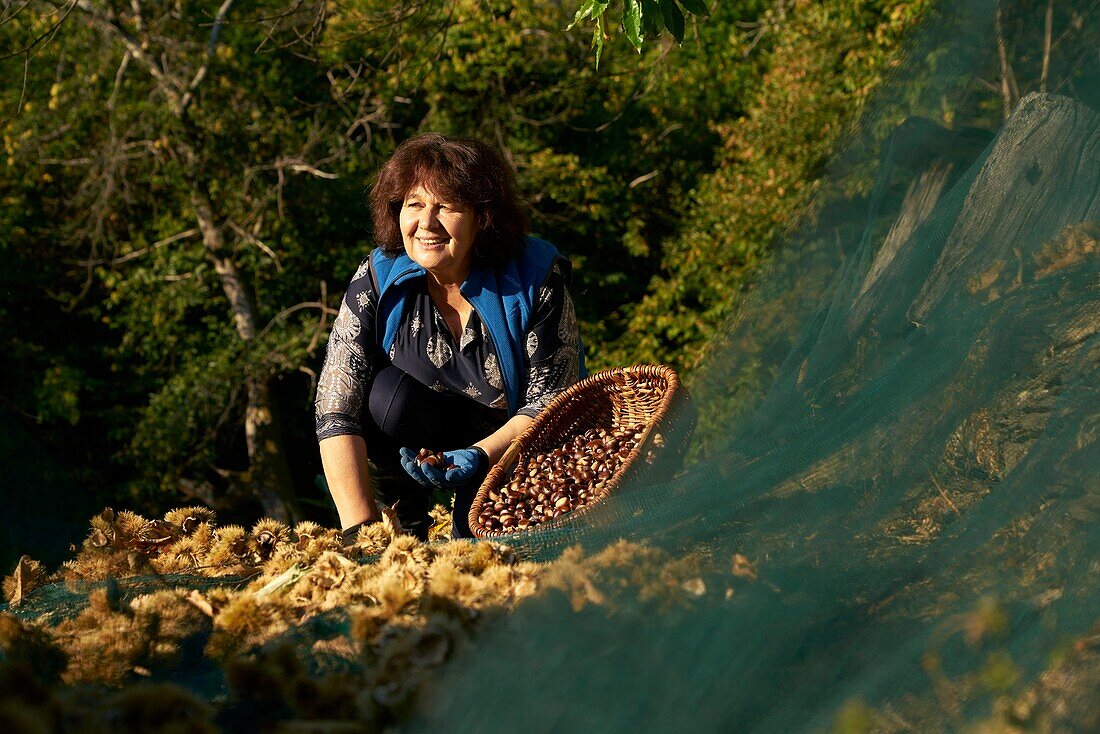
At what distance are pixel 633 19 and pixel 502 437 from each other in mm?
987

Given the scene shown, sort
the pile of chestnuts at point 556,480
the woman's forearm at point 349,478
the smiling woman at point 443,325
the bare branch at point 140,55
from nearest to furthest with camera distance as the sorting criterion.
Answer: the pile of chestnuts at point 556,480 < the woman's forearm at point 349,478 < the smiling woman at point 443,325 < the bare branch at point 140,55

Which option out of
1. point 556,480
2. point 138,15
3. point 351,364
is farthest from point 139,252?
point 556,480

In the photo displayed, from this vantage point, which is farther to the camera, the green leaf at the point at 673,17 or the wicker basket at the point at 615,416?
the green leaf at the point at 673,17

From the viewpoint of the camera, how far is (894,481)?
166 centimetres

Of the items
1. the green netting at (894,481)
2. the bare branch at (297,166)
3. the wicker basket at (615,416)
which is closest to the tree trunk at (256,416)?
the bare branch at (297,166)

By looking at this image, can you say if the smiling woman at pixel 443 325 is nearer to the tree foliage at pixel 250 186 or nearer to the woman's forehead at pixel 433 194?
the woman's forehead at pixel 433 194

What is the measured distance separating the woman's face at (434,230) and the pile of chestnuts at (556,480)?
534 millimetres

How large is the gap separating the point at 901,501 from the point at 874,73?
3.81 metres

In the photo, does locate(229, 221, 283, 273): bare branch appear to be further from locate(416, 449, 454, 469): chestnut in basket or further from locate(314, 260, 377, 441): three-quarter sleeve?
locate(416, 449, 454, 469): chestnut in basket

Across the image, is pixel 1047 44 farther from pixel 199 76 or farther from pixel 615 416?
pixel 199 76

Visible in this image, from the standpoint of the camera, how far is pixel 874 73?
505cm

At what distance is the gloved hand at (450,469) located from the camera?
8.63 ft

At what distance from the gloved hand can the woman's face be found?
468 mm

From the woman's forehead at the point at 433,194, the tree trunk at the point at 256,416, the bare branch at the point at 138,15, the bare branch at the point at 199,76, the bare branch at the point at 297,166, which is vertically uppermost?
the bare branch at the point at 138,15
